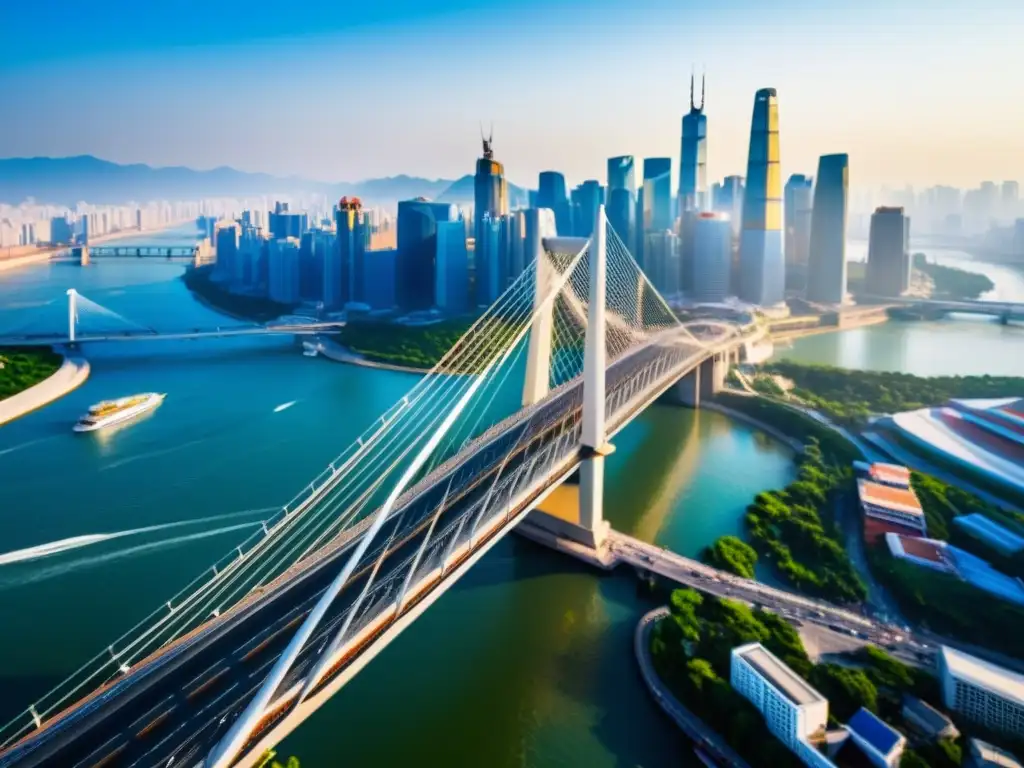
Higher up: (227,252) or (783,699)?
(227,252)

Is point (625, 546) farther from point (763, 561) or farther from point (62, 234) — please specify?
point (62, 234)

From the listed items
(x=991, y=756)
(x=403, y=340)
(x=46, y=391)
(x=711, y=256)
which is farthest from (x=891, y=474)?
(x=711, y=256)

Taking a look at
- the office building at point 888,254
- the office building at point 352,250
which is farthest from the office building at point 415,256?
the office building at point 888,254

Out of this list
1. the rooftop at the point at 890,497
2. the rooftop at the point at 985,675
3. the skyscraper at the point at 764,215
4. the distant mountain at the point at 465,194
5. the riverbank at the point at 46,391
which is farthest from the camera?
the distant mountain at the point at 465,194

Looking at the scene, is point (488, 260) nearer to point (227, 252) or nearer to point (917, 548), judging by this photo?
point (227, 252)

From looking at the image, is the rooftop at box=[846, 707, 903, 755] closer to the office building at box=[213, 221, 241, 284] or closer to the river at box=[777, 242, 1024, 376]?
the river at box=[777, 242, 1024, 376]

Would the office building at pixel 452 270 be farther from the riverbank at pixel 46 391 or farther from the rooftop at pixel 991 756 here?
the rooftop at pixel 991 756

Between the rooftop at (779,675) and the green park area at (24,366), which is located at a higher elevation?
the green park area at (24,366)
